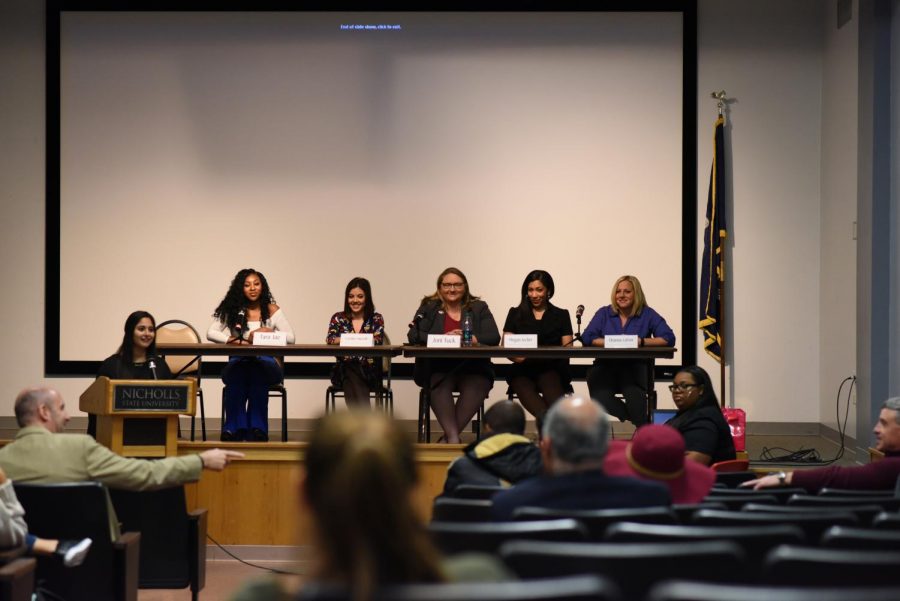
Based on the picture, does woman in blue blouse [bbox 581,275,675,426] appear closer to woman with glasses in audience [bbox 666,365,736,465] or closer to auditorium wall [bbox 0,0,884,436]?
woman with glasses in audience [bbox 666,365,736,465]

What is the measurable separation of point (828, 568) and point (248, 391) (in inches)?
205

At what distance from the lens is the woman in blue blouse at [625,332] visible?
6.79 meters

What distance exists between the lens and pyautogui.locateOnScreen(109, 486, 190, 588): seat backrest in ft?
14.9

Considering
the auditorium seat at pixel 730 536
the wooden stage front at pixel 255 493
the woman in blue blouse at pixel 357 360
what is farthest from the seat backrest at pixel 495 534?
the woman in blue blouse at pixel 357 360

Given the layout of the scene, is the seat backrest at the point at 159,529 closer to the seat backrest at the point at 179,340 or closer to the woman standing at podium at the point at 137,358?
the woman standing at podium at the point at 137,358

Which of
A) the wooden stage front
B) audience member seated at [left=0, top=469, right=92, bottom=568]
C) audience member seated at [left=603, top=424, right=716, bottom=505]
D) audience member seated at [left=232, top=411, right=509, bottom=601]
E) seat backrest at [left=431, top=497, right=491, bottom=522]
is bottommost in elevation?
the wooden stage front

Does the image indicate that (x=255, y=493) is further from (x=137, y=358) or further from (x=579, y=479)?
(x=579, y=479)

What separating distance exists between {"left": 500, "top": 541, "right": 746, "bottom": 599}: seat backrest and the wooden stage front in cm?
372

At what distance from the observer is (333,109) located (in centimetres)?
902

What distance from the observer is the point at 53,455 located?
152 inches

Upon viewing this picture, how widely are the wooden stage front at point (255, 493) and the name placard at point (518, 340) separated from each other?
969mm

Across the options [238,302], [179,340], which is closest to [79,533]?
[238,302]

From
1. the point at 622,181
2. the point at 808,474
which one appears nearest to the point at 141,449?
the point at 808,474

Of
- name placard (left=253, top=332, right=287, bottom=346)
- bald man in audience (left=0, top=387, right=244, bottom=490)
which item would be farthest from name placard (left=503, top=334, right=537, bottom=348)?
bald man in audience (left=0, top=387, right=244, bottom=490)
